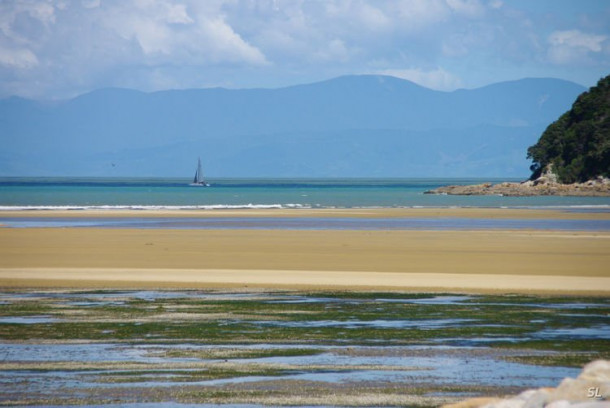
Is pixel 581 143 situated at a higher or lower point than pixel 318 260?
higher

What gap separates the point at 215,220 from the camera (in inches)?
2434

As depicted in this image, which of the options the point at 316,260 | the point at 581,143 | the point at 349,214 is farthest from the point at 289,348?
the point at 581,143

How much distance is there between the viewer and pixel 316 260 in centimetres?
3238

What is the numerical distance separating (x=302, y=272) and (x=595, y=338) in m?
13.2

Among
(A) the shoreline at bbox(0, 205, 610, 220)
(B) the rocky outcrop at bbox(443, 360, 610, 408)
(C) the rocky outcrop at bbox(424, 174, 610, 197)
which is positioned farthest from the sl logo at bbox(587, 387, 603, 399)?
(C) the rocky outcrop at bbox(424, 174, 610, 197)

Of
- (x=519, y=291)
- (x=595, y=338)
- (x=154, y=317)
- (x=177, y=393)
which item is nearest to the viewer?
(x=177, y=393)

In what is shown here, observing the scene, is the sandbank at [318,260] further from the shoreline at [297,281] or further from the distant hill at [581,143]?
the distant hill at [581,143]

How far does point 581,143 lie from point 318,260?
120 m

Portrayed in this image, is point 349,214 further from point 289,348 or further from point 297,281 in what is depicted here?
point 289,348

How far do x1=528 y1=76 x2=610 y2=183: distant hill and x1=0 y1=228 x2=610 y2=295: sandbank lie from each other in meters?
97.0

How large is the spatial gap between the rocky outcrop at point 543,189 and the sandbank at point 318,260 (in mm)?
87041

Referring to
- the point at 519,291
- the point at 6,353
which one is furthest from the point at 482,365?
the point at 519,291

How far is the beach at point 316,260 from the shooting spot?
25875mm

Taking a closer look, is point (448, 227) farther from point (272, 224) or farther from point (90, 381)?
point (90, 381)
